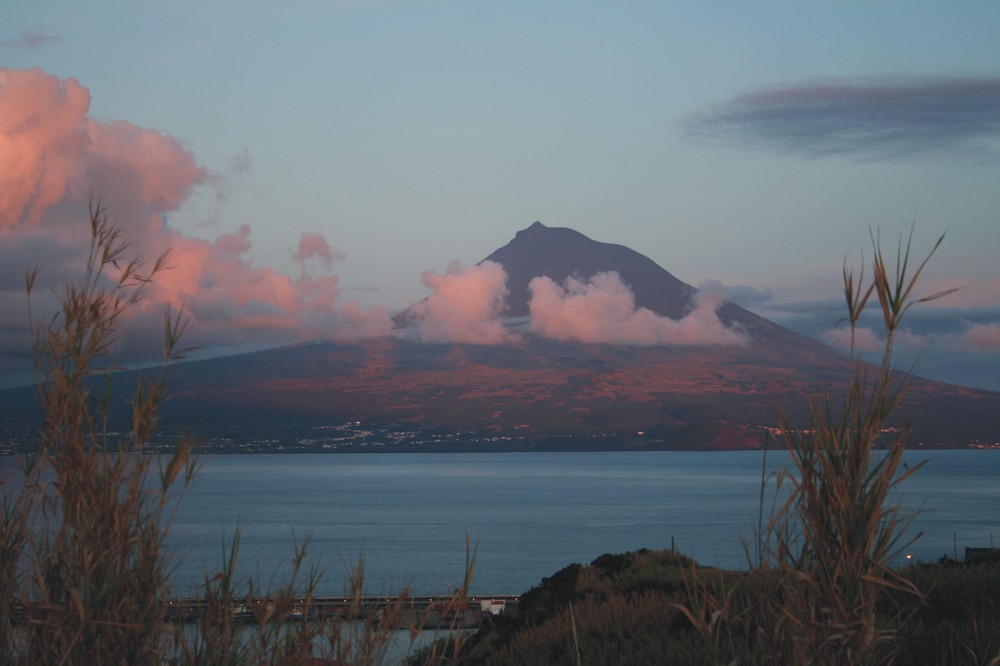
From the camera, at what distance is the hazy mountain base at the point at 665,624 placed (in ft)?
24.1

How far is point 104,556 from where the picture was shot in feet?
Answer: 11.4

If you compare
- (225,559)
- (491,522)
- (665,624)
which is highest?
(225,559)

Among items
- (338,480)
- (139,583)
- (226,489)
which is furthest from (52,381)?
(338,480)

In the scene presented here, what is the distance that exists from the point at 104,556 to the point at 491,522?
10713 centimetres

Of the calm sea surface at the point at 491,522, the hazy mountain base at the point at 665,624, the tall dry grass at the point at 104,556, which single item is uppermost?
the tall dry grass at the point at 104,556

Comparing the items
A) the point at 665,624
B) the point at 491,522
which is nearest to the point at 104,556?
the point at 665,624

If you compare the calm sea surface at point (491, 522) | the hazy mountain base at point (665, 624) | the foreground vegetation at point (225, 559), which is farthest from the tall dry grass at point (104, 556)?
the calm sea surface at point (491, 522)

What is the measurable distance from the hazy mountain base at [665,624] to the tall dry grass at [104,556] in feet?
8.21

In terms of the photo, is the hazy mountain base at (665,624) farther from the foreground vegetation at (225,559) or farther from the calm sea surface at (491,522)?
the calm sea surface at (491,522)

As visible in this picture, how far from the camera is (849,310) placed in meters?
3.61

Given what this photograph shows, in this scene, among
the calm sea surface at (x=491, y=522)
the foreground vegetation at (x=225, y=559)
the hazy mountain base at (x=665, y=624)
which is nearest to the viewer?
the foreground vegetation at (x=225, y=559)

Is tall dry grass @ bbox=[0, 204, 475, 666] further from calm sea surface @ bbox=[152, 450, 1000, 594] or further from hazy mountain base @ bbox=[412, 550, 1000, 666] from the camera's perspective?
calm sea surface @ bbox=[152, 450, 1000, 594]

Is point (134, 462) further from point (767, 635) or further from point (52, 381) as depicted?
point (767, 635)

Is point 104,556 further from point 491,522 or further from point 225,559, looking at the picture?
point 491,522
